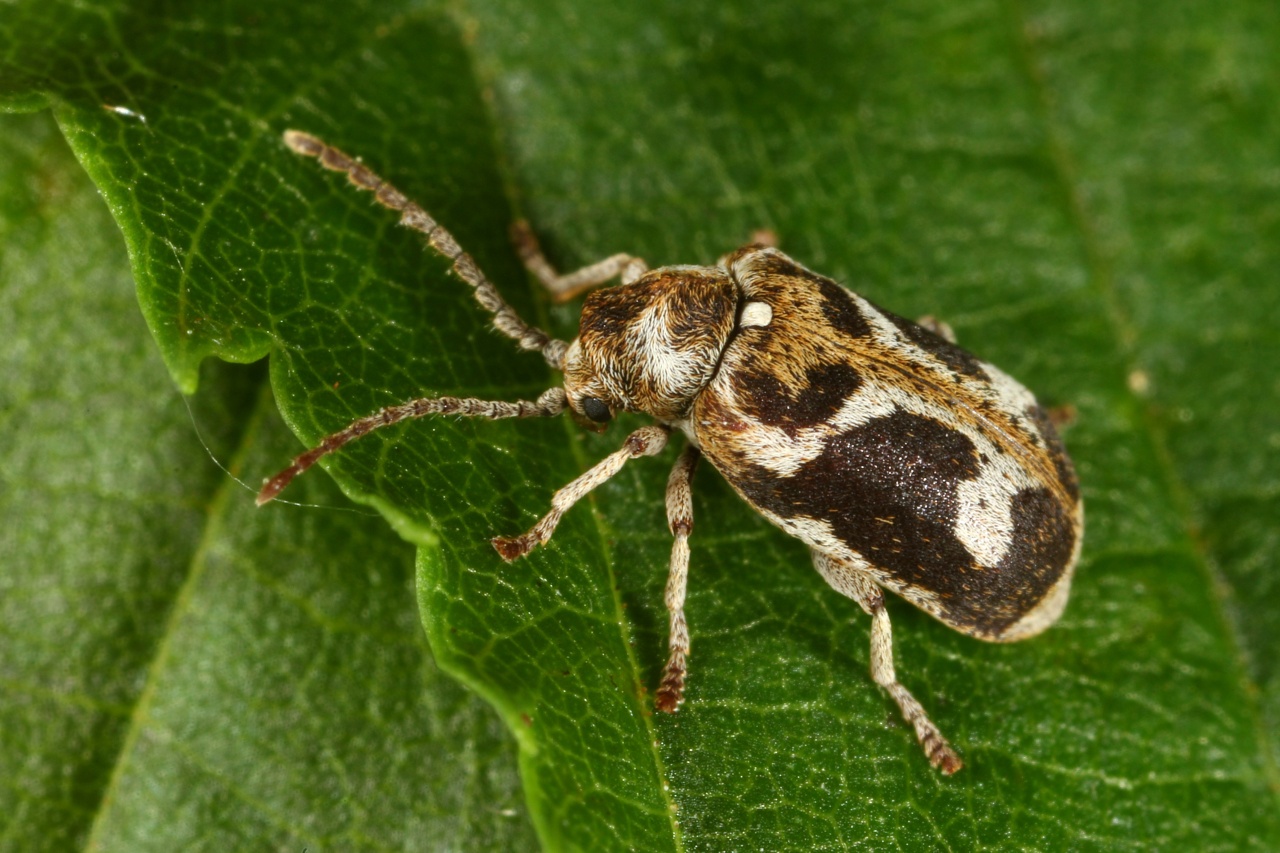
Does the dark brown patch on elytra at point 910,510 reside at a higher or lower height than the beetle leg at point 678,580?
higher

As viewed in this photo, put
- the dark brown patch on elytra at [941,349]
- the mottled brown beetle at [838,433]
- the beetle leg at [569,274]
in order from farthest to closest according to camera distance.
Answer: the beetle leg at [569,274]
the dark brown patch on elytra at [941,349]
the mottled brown beetle at [838,433]

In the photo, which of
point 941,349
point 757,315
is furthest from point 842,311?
point 941,349

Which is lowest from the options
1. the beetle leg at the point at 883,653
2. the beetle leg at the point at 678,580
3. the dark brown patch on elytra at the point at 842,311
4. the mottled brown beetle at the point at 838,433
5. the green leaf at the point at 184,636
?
the green leaf at the point at 184,636

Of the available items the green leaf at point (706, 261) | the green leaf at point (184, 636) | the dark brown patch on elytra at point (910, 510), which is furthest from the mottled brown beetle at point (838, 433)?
the green leaf at point (184, 636)

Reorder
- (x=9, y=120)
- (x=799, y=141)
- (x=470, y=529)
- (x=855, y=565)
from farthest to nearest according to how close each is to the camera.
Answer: (x=799, y=141) < (x=9, y=120) < (x=855, y=565) < (x=470, y=529)

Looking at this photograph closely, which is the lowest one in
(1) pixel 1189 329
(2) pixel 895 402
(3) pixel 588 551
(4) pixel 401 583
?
(4) pixel 401 583

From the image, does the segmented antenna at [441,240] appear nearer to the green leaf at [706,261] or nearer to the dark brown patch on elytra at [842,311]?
the green leaf at [706,261]

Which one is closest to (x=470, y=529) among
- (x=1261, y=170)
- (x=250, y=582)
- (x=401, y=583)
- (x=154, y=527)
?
(x=401, y=583)

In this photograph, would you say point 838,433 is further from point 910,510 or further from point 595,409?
point 595,409

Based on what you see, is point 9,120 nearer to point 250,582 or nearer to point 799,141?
point 250,582
